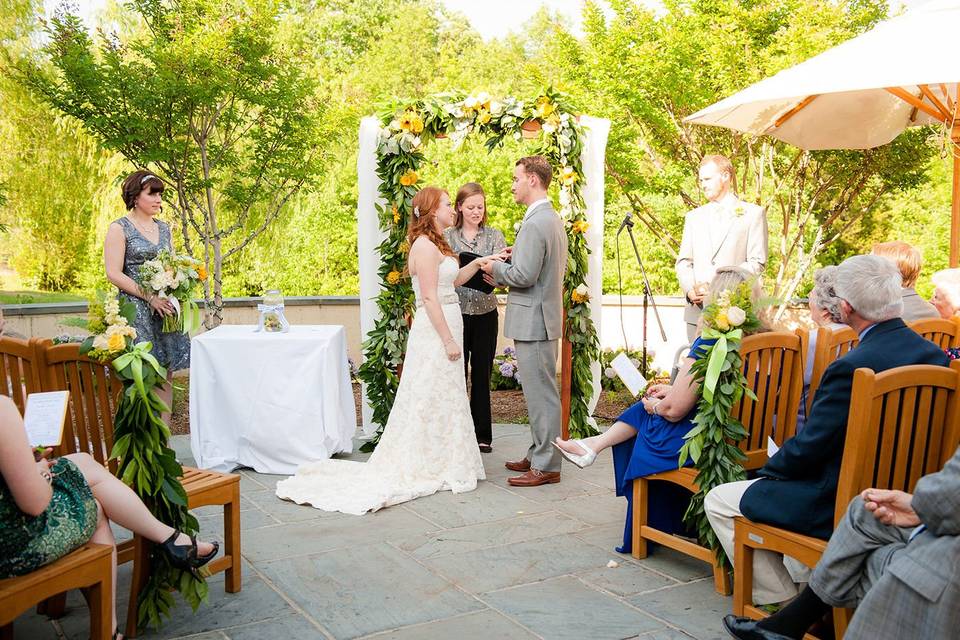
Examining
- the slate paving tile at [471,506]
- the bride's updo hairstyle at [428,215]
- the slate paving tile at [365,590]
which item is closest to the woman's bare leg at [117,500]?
the slate paving tile at [365,590]

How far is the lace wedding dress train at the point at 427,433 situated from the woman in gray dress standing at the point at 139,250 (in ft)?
4.07

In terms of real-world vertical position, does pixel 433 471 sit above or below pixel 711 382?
below

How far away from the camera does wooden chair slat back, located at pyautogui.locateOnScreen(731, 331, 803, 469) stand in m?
3.66

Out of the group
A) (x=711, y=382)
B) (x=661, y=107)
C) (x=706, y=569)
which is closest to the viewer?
(x=711, y=382)

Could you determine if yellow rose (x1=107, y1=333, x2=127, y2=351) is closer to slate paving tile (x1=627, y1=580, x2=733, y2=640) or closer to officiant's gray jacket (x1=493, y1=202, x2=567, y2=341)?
slate paving tile (x1=627, y1=580, x2=733, y2=640)

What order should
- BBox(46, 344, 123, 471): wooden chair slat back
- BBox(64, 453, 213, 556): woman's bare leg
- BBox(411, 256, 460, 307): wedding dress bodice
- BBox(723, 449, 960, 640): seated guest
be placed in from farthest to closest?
BBox(411, 256, 460, 307): wedding dress bodice, BBox(46, 344, 123, 471): wooden chair slat back, BBox(64, 453, 213, 556): woman's bare leg, BBox(723, 449, 960, 640): seated guest

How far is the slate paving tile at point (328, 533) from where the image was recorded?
13.7ft

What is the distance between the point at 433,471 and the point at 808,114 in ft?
10.8

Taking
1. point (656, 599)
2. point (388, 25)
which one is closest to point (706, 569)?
point (656, 599)

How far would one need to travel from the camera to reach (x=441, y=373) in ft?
17.2

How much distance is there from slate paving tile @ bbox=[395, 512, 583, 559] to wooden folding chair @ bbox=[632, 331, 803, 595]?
626 millimetres

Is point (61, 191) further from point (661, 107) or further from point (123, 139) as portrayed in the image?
point (661, 107)

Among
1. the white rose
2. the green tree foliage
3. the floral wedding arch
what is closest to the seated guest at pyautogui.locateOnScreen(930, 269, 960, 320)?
the white rose

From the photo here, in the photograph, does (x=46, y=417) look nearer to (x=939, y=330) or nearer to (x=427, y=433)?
(x=427, y=433)
